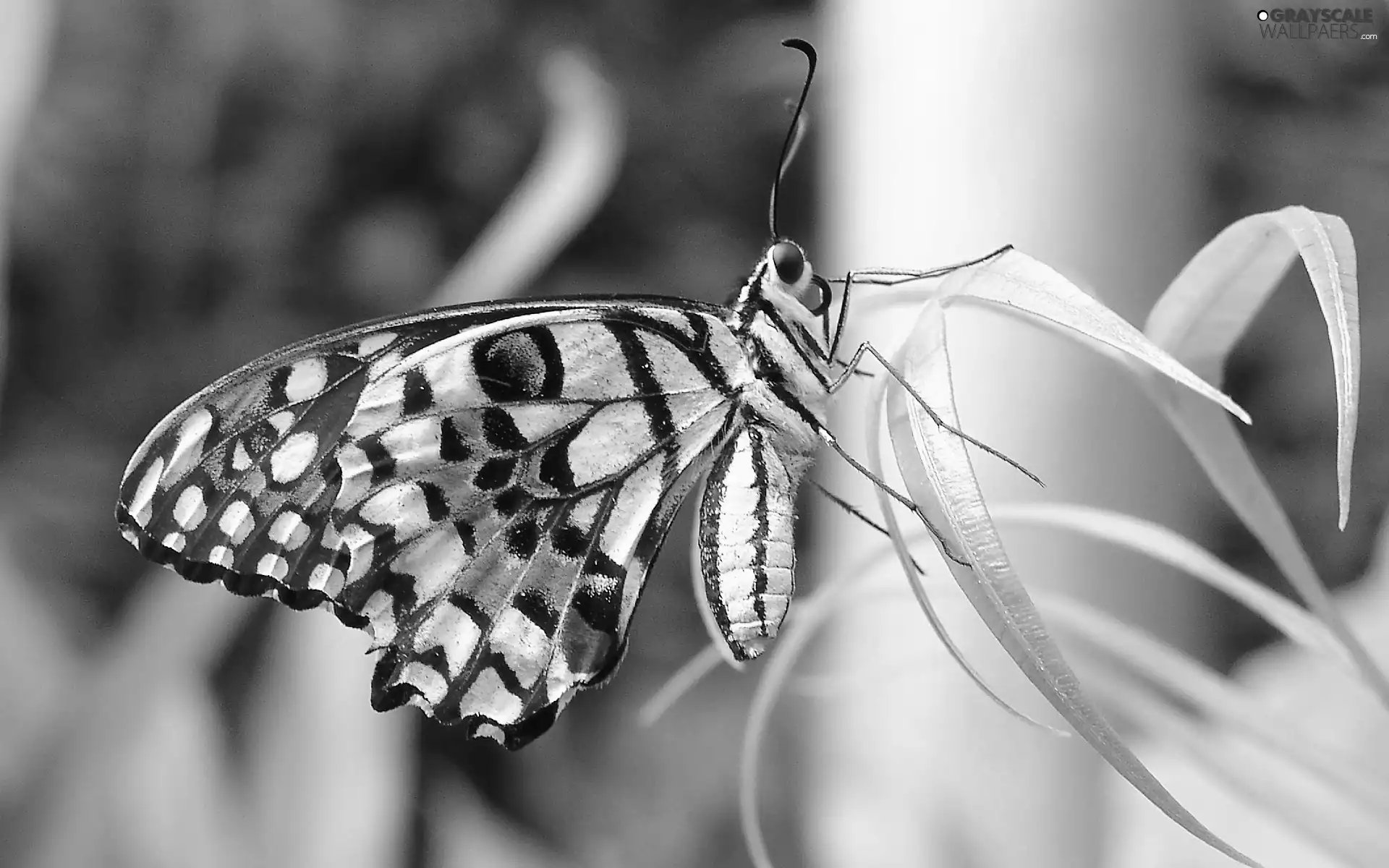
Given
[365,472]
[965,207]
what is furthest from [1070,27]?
[365,472]

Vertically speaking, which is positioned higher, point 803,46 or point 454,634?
point 803,46

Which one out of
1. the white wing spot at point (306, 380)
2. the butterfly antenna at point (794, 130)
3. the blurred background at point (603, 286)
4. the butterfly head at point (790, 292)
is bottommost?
the blurred background at point (603, 286)

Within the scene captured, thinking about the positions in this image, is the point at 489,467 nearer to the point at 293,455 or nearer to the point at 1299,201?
the point at 293,455

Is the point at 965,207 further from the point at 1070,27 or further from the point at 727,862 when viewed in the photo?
the point at 727,862

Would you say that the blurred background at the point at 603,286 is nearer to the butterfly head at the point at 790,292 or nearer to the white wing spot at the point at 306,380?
the butterfly head at the point at 790,292

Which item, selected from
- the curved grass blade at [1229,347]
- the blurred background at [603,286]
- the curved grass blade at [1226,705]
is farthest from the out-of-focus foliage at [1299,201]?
the curved grass blade at [1229,347]

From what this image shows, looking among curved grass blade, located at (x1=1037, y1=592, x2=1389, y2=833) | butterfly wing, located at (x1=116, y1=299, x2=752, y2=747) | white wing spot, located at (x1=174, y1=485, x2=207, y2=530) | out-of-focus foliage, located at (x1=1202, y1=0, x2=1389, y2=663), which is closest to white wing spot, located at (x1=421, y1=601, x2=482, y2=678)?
butterfly wing, located at (x1=116, y1=299, x2=752, y2=747)

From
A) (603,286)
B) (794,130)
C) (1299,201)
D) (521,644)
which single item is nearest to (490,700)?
(521,644)

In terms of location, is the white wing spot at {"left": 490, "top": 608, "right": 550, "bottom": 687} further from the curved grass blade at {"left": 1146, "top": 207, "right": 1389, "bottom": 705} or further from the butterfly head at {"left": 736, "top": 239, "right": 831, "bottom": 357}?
the curved grass blade at {"left": 1146, "top": 207, "right": 1389, "bottom": 705}
